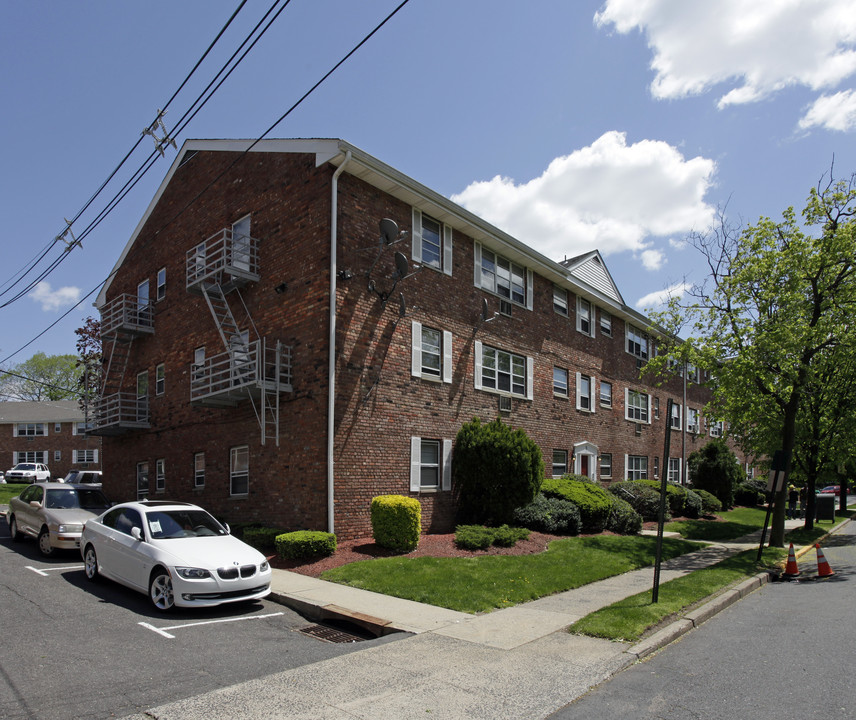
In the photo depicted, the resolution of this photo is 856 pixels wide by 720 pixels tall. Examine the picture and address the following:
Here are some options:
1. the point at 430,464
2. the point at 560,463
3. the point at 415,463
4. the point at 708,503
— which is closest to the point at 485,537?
the point at 415,463

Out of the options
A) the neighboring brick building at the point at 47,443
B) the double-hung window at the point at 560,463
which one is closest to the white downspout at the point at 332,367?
the double-hung window at the point at 560,463

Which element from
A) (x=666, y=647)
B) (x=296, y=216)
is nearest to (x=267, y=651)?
(x=666, y=647)

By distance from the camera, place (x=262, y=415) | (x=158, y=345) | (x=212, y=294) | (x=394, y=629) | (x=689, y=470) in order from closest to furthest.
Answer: (x=394, y=629), (x=262, y=415), (x=212, y=294), (x=158, y=345), (x=689, y=470)

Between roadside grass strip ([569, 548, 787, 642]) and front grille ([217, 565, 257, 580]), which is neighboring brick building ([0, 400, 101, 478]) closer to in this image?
front grille ([217, 565, 257, 580])

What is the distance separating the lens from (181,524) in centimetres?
985

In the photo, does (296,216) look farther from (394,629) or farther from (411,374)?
(394,629)

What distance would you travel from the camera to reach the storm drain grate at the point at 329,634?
7.70 meters

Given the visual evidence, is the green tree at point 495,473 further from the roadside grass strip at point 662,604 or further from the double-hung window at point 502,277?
the double-hung window at point 502,277

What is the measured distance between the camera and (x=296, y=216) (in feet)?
49.7

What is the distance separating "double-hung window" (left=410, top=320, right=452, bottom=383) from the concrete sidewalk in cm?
716

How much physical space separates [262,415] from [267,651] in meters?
7.87

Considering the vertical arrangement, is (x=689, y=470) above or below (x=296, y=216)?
below

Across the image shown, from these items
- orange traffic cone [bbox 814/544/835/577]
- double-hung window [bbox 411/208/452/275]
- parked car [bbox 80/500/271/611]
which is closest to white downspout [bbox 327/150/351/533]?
double-hung window [bbox 411/208/452/275]

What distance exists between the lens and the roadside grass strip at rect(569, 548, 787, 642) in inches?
300
